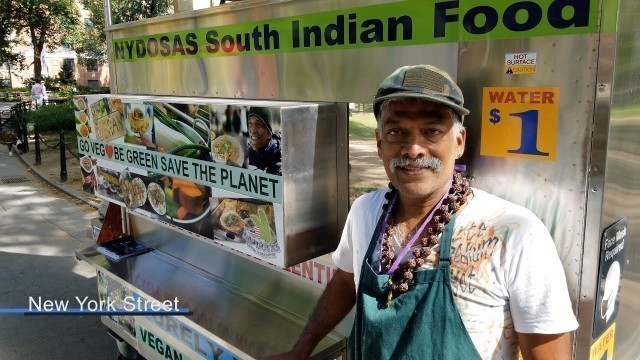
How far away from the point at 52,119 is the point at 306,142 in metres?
15.4

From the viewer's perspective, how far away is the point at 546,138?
1.63m

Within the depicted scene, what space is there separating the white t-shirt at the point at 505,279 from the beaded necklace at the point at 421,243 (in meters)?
0.05

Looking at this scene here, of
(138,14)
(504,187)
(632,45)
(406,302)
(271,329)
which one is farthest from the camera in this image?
(138,14)

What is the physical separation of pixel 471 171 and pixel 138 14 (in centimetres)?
997

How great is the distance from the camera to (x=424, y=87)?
55.9 inches

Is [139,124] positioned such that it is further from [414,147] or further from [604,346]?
[604,346]

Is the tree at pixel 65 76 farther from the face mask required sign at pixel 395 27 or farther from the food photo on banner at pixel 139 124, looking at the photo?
the face mask required sign at pixel 395 27

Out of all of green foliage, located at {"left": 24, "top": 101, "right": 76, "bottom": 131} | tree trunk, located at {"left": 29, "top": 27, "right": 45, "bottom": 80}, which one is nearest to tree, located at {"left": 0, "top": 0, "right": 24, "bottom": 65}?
tree trunk, located at {"left": 29, "top": 27, "right": 45, "bottom": 80}

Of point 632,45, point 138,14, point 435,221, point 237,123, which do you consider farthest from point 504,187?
point 138,14

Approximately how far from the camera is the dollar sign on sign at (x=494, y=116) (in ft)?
5.66

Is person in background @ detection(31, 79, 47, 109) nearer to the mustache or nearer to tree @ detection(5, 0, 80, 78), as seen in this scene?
tree @ detection(5, 0, 80, 78)

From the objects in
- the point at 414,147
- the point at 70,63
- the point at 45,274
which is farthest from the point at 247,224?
the point at 70,63

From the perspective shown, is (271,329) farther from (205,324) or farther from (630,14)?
(630,14)

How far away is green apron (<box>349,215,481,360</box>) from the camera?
1379 millimetres
